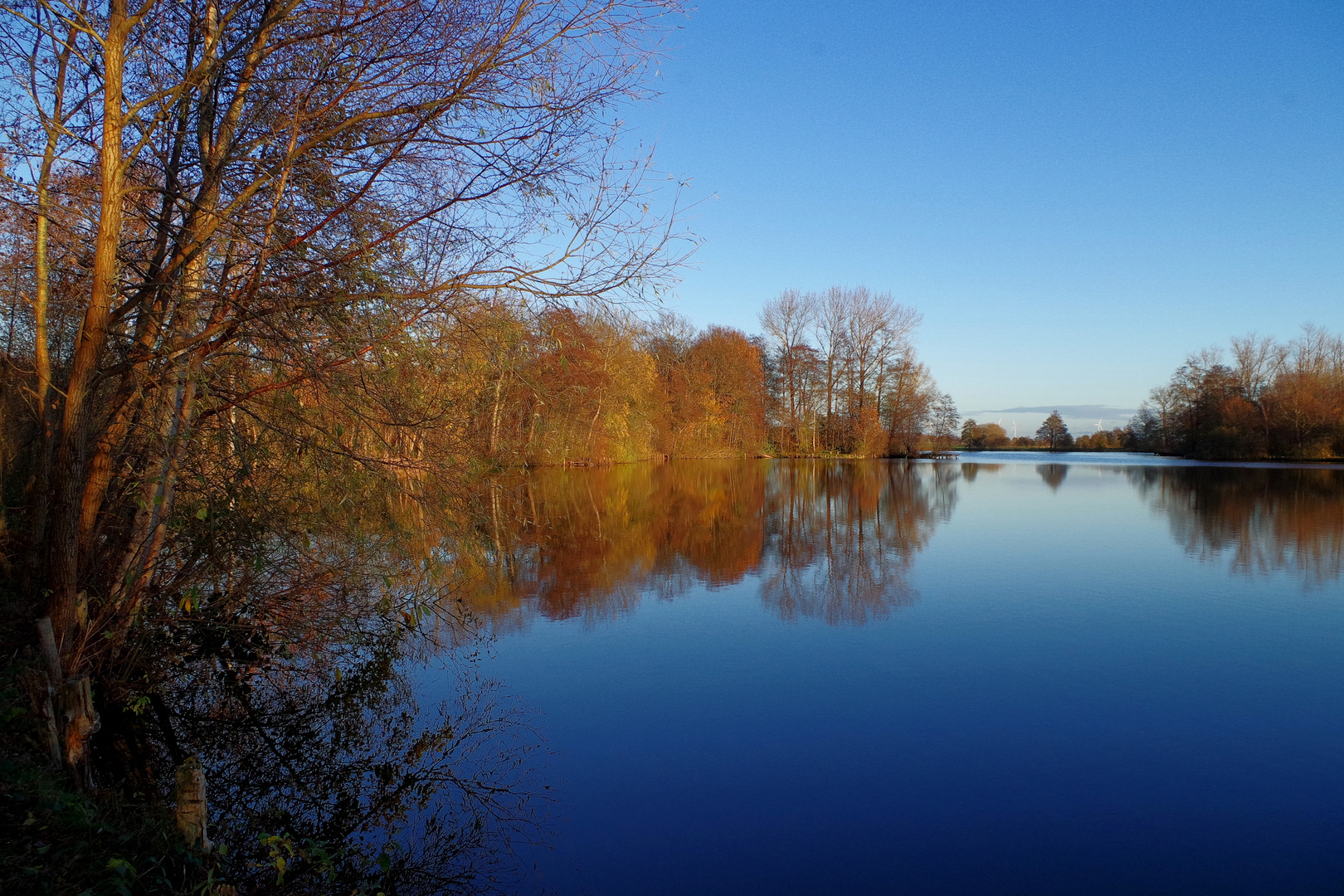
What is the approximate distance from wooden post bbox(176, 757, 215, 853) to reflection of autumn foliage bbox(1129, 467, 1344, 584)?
11.9 meters

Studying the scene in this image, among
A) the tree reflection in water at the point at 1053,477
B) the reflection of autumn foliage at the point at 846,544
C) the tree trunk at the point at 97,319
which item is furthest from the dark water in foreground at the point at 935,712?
the tree reflection in water at the point at 1053,477

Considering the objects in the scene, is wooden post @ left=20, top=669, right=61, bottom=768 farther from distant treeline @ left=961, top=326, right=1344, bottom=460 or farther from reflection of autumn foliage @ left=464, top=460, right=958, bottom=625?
distant treeline @ left=961, top=326, right=1344, bottom=460

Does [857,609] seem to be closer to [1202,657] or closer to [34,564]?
[1202,657]

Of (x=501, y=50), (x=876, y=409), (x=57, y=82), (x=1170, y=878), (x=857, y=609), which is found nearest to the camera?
(x=1170, y=878)

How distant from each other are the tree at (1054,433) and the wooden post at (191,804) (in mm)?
86331

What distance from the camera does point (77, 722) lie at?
367 centimetres

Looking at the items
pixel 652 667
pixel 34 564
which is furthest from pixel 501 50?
pixel 34 564

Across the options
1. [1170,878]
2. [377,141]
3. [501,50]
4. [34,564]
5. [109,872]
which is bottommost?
[1170,878]

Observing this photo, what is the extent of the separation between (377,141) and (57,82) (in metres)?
2.16

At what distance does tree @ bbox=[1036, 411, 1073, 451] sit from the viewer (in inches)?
3142

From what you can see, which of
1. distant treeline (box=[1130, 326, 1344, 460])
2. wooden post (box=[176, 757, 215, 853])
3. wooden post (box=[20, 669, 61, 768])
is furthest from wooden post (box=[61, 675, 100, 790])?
distant treeline (box=[1130, 326, 1344, 460])

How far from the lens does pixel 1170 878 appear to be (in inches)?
133

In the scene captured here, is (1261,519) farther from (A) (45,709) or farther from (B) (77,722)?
(A) (45,709)

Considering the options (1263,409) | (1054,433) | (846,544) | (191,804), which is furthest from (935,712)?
(1054,433)
